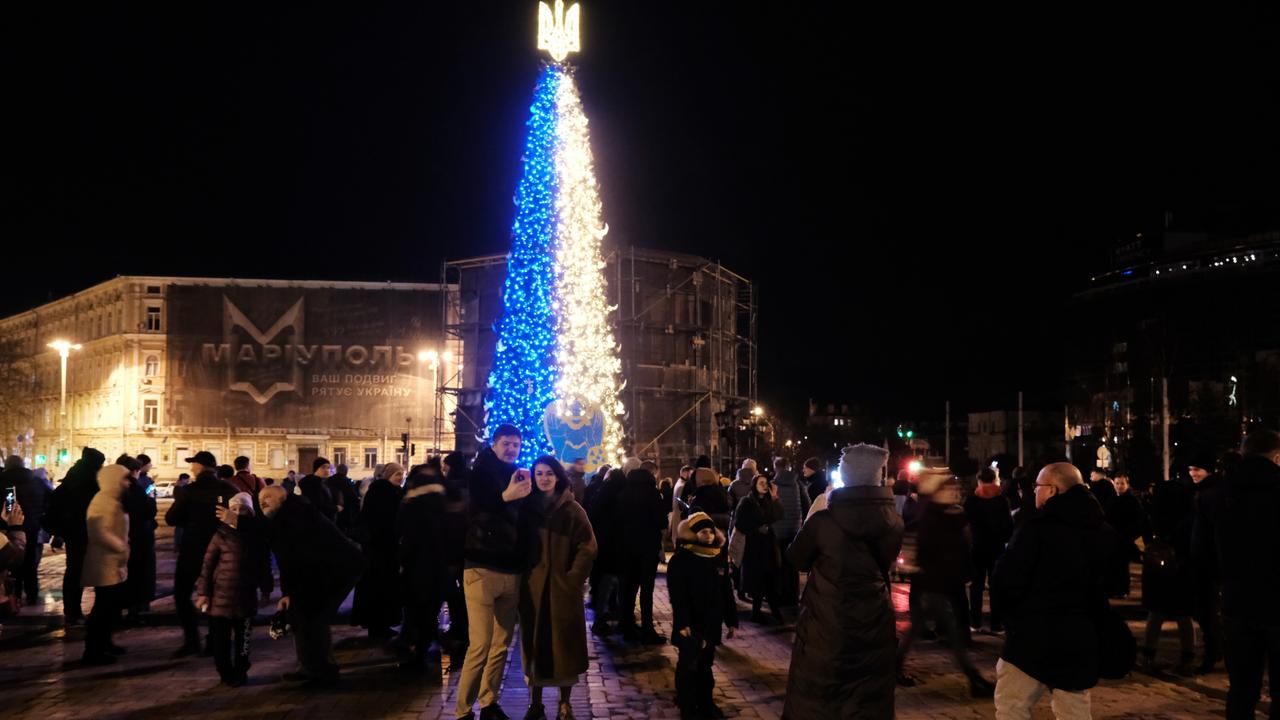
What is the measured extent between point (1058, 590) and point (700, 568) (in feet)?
9.78

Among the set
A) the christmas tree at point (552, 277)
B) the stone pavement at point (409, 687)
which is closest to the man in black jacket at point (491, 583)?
the stone pavement at point (409, 687)

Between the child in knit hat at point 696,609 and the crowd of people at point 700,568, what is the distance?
16mm

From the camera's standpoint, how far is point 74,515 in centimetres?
1144

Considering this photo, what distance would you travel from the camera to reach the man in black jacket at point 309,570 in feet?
27.6

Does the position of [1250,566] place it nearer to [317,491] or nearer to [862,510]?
[862,510]

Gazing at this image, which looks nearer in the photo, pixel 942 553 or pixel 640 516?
pixel 942 553

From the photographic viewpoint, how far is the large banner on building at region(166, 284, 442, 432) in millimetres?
62156

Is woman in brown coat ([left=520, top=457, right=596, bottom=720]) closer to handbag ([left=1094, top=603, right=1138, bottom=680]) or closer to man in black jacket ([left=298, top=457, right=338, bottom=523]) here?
handbag ([left=1094, top=603, right=1138, bottom=680])

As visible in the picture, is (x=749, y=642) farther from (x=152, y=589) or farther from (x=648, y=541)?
(x=152, y=589)

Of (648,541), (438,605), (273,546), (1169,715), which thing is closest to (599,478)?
(648,541)

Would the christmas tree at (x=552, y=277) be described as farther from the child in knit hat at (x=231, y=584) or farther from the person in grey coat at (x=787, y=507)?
the child in knit hat at (x=231, y=584)

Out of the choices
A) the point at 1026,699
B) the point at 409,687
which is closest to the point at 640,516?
the point at 409,687

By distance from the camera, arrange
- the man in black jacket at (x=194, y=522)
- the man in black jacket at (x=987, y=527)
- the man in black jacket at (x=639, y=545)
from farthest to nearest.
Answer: the man in black jacket at (x=987, y=527) → the man in black jacket at (x=639, y=545) → the man in black jacket at (x=194, y=522)

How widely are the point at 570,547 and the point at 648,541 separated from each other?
3.90 m
